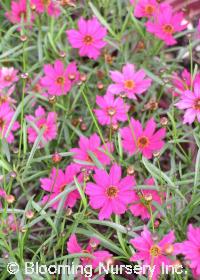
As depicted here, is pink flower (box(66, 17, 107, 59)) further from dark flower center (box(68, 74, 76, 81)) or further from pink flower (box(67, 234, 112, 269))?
pink flower (box(67, 234, 112, 269))

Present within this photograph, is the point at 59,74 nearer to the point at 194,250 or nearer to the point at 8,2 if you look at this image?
the point at 8,2

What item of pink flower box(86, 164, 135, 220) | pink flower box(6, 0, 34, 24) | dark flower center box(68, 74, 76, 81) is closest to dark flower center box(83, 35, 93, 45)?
dark flower center box(68, 74, 76, 81)

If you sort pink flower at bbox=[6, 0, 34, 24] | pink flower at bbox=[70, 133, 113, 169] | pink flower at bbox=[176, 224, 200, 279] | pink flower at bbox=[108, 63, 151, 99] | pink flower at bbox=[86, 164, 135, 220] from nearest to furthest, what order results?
1. pink flower at bbox=[176, 224, 200, 279]
2. pink flower at bbox=[86, 164, 135, 220]
3. pink flower at bbox=[70, 133, 113, 169]
4. pink flower at bbox=[108, 63, 151, 99]
5. pink flower at bbox=[6, 0, 34, 24]

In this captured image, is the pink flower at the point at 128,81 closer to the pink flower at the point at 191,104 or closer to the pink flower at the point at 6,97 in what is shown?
the pink flower at the point at 191,104

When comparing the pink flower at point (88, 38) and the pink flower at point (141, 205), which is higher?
the pink flower at point (88, 38)

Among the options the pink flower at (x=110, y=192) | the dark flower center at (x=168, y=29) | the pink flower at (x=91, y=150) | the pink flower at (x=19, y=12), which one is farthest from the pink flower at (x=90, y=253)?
the pink flower at (x=19, y=12)

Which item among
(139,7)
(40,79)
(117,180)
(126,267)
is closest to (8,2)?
(40,79)
